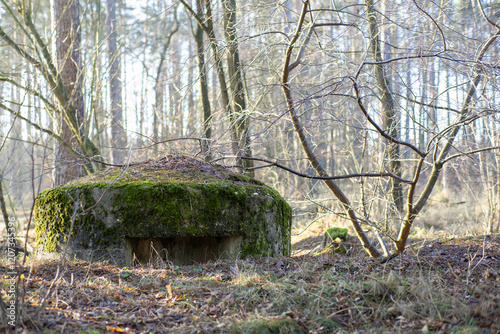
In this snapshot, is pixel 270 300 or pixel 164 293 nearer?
pixel 270 300

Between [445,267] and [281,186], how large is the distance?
8.56 m

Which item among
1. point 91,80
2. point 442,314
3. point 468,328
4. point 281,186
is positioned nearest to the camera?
point 468,328

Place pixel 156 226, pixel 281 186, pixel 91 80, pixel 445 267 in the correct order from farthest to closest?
pixel 281 186 < pixel 91 80 < pixel 156 226 < pixel 445 267

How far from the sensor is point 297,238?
973cm

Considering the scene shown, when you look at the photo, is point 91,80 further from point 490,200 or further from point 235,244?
point 490,200

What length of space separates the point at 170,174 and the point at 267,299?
2415 mm

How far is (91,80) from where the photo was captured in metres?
7.43

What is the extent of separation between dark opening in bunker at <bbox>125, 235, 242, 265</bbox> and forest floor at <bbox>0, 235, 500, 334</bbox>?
654 mm

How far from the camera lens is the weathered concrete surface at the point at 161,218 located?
14.2 feet

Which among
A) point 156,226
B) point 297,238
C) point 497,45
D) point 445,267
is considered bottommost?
point 297,238

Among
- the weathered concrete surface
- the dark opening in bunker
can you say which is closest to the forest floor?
the weathered concrete surface

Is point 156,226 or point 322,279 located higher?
point 156,226

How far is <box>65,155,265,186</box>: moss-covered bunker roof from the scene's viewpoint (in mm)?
Result: 4730

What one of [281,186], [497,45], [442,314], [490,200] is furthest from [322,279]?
[281,186]
